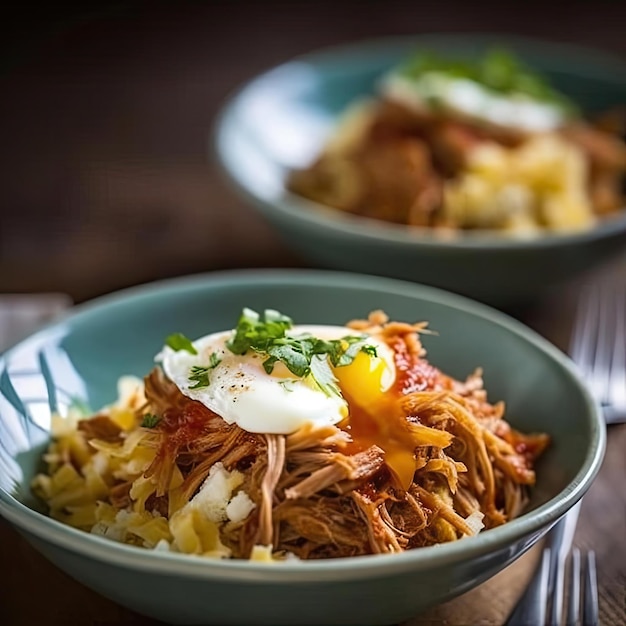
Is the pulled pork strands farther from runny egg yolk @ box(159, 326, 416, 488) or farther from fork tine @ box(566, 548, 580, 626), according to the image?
fork tine @ box(566, 548, 580, 626)

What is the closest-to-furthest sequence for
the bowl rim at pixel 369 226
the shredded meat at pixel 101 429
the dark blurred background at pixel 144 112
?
the shredded meat at pixel 101 429 < the bowl rim at pixel 369 226 < the dark blurred background at pixel 144 112

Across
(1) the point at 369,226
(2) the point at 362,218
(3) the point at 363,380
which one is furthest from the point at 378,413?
(2) the point at 362,218

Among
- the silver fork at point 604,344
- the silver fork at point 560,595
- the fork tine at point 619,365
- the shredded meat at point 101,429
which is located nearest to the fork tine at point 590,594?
the silver fork at point 560,595

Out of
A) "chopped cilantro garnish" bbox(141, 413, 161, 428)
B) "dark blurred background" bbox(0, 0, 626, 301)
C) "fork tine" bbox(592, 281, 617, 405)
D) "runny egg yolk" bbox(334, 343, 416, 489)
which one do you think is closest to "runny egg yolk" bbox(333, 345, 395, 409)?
"runny egg yolk" bbox(334, 343, 416, 489)

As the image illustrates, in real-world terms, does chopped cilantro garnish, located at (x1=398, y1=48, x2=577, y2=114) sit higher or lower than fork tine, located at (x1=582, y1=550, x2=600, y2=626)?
higher

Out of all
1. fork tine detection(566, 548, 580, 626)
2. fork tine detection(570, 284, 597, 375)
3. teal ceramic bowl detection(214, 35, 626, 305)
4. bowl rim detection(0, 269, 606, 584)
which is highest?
bowl rim detection(0, 269, 606, 584)

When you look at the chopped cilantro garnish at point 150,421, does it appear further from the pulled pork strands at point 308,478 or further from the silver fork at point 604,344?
the silver fork at point 604,344
